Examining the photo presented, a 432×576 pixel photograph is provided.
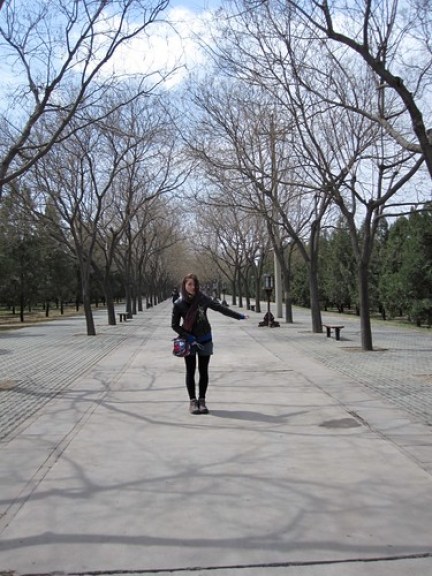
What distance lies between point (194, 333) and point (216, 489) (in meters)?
3.22

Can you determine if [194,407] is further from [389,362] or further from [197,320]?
[389,362]

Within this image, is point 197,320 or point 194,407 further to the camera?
point 197,320

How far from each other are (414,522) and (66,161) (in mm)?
18664

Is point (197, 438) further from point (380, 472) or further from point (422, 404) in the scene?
point (422, 404)

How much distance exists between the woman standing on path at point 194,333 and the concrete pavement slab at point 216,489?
0.89ft

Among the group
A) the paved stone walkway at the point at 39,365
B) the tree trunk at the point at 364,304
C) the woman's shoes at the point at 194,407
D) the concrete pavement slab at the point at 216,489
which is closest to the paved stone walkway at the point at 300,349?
the paved stone walkway at the point at 39,365

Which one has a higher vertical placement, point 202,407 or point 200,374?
point 200,374

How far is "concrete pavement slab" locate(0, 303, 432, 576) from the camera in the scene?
360 centimetres

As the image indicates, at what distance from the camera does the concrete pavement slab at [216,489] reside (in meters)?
3.60

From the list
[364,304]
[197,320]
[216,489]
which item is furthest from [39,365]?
[216,489]

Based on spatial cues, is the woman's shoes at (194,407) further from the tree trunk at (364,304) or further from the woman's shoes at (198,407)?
the tree trunk at (364,304)

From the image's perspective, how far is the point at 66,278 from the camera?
45.6m

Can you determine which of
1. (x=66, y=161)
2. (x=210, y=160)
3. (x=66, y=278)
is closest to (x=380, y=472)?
(x=210, y=160)

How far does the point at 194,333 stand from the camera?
782cm
